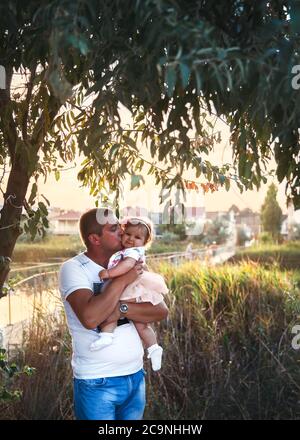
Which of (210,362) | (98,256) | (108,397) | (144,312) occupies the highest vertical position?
(98,256)

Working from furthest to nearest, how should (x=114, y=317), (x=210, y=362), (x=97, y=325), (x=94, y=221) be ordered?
(x=210, y=362) < (x=94, y=221) < (x=114, y=317) < (x=97, y=325)

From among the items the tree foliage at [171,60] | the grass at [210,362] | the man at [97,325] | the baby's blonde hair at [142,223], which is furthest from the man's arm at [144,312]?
the grass at [210,362]

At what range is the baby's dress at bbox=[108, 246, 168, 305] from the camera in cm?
298

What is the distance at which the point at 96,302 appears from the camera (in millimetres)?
2781

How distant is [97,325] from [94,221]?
472 millimetres

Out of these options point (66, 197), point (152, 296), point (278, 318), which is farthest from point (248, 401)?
Result: point (152, 296)

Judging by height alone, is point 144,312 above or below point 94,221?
below

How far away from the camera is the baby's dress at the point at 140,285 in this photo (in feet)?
9.77

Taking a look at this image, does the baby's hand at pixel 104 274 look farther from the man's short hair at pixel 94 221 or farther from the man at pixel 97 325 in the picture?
the man's short hair at pixel 94 221

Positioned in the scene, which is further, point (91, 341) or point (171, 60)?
point (91, 341)

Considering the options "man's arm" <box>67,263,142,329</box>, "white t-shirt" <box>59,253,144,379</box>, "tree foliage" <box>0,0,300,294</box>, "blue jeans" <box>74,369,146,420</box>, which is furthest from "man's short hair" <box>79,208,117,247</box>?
"blue jeans" <box>74,369,146,420</box>

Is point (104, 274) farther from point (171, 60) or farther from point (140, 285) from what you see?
point (171, 60)

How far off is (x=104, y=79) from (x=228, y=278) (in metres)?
4.67

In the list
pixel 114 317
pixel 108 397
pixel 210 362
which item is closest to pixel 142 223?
pixel 114 317
